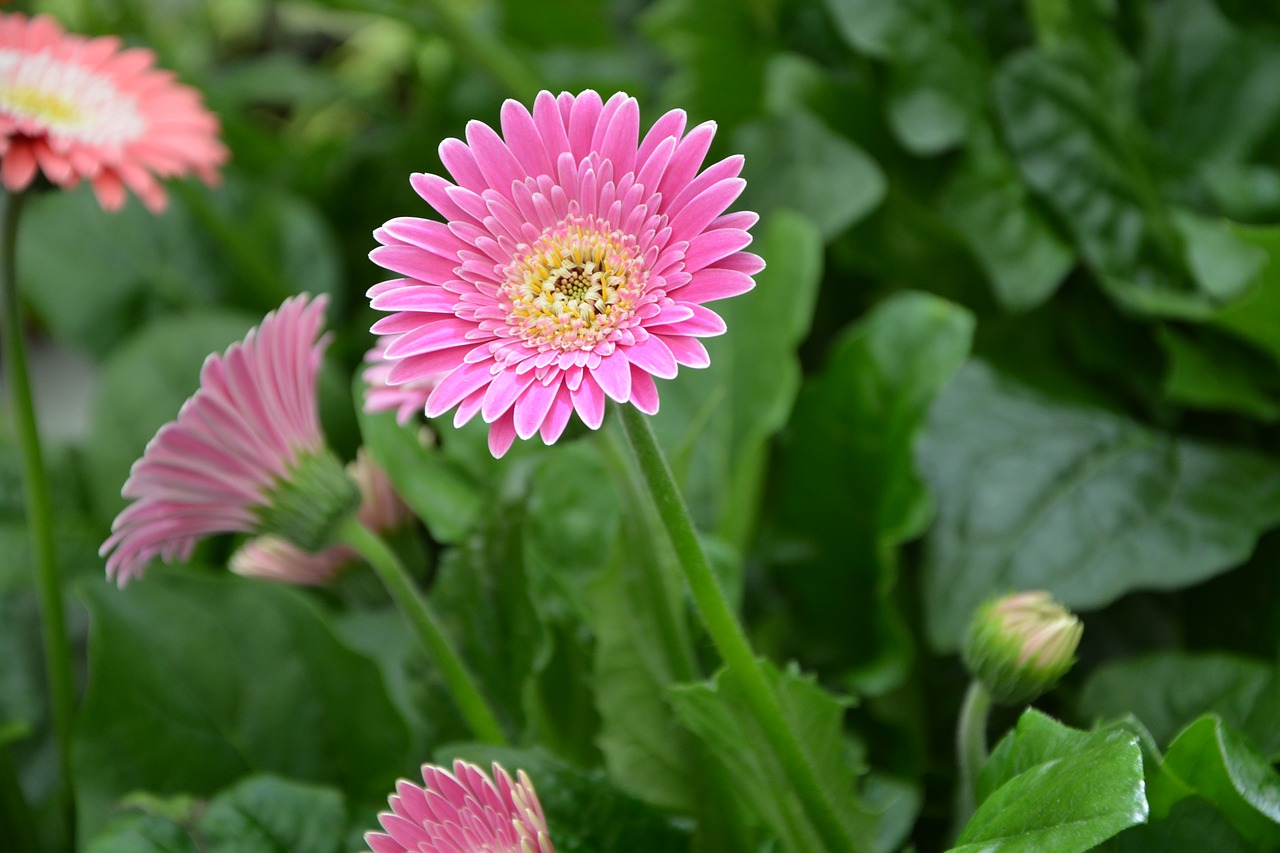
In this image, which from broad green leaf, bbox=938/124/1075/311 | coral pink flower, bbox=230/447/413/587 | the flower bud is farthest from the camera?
broad green leaf, bbox=938/124/1075/311

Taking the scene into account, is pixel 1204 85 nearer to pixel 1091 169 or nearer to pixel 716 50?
pixel 1091 169

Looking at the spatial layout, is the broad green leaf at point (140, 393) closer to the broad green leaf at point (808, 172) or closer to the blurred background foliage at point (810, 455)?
the blurred background foliage at point (810, 455)

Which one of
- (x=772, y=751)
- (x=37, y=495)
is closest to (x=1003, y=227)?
(x=772, y=751)

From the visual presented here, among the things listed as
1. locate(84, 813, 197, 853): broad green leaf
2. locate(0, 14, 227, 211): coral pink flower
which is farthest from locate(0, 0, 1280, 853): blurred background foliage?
locate(0, 14, 227, 211): coral pink flower

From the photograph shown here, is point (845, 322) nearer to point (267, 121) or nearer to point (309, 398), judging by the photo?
point (309, 398)

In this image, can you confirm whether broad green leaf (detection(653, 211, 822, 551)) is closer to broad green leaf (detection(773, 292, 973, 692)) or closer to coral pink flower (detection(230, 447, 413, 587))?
broad green leaf (detection(773, 292, 973, 692))

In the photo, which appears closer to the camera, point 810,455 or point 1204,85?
point 810,455

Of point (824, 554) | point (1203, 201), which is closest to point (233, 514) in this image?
point (824, 554)
